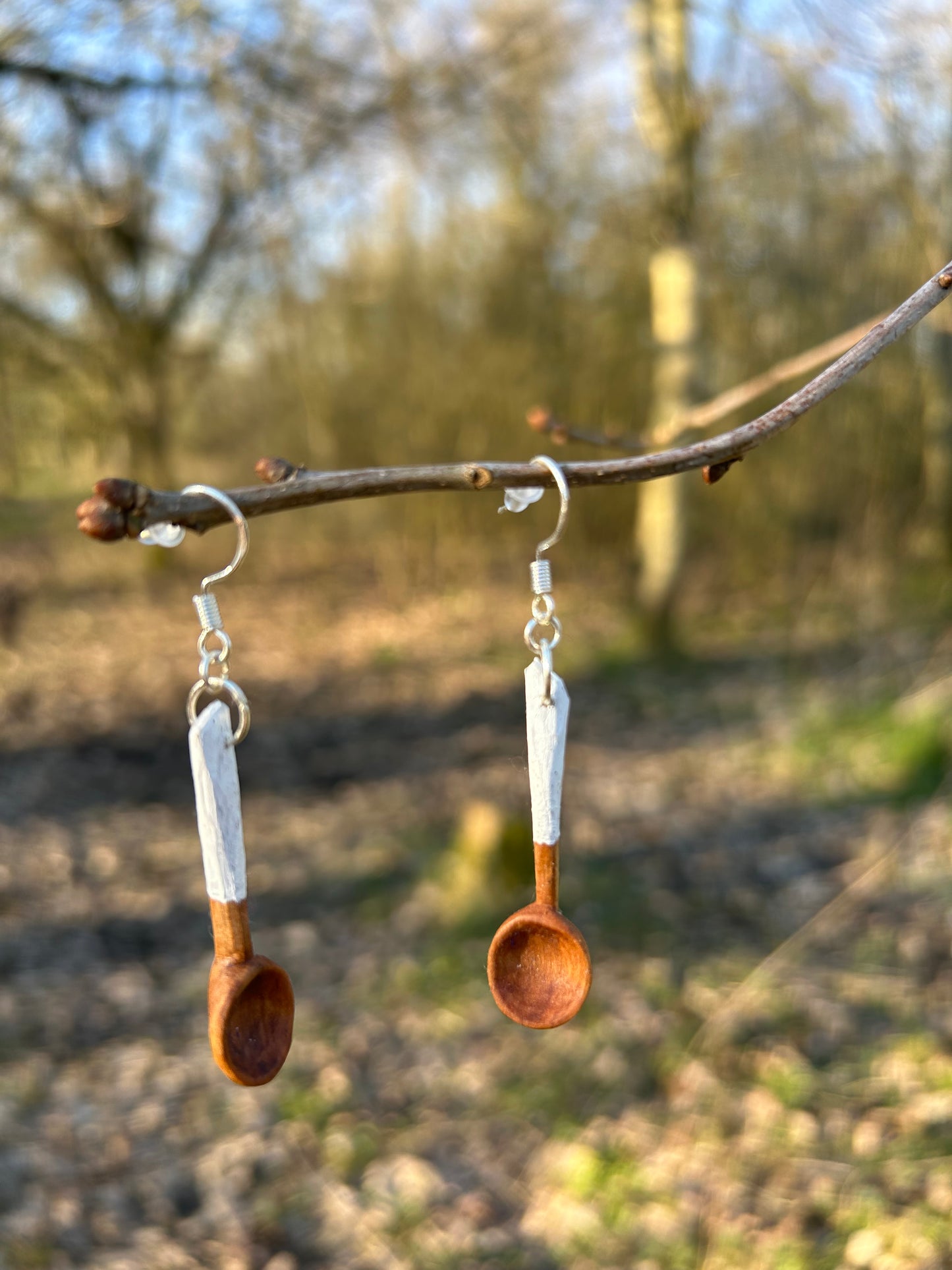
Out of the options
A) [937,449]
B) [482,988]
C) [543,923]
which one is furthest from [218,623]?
[937,449]

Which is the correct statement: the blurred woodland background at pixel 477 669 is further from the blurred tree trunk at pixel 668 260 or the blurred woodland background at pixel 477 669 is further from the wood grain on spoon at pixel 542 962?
the wood grain on spoon at pixel 542 962

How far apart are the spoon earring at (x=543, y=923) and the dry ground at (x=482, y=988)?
2083mm

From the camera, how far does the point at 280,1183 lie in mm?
3154

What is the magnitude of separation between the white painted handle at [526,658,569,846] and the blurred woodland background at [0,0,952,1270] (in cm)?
215

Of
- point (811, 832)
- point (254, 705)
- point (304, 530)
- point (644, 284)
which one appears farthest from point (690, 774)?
point (304, 530)

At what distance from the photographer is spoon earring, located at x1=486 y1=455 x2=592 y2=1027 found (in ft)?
3.82

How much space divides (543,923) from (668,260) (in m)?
7.40

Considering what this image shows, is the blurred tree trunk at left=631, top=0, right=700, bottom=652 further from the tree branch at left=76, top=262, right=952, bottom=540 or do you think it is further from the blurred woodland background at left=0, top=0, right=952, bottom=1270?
the tree branch at left=76, top=262, right=952, bottom=540

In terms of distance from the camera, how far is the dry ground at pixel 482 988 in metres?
2.97

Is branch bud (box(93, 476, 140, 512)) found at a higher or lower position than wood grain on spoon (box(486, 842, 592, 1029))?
higher

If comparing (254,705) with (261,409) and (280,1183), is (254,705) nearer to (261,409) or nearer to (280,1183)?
(280,1183)

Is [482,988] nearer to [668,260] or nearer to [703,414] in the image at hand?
[703,414]

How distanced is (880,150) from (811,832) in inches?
134

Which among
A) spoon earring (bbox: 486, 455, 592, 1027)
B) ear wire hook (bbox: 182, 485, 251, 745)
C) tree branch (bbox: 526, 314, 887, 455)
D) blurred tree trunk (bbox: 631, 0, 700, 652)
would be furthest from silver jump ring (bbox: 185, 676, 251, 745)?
blurred tree trunk (bbox: 631, 0, 700, 652)
